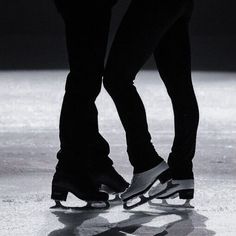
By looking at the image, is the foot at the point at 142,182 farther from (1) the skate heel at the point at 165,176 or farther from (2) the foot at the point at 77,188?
(2) the foot at the point at 77,188

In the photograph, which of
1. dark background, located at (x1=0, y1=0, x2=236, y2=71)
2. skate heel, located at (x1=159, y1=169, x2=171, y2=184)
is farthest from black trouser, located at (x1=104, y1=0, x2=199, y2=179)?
dark background, located at (x1=0, y1=0, x2=236, y2=71)

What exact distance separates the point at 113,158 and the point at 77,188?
169 centimetres

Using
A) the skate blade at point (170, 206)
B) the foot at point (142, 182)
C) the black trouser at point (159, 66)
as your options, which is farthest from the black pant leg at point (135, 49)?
the skate blade at point (170, 206)

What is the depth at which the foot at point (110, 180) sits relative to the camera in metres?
5.38

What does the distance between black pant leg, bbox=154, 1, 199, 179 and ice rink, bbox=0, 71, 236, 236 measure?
0.85ft

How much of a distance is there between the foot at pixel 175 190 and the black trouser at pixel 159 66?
0.14 feet

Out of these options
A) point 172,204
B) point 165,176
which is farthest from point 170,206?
point 165,176

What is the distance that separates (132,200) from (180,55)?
78 cm

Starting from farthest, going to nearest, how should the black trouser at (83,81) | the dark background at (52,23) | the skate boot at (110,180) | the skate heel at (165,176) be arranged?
the dark background at (52,23)
the skate boot at (110,180)
the skate heel at (165,176)
the black trouser at (83,81)

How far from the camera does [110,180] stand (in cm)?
540

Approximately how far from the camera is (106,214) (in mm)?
5145

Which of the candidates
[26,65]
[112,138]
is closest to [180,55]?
[112,138]

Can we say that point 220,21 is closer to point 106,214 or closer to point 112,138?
point 112,138

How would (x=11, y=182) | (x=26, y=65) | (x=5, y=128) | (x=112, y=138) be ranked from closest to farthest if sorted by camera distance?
(x=11, y=182) → (x=112, y=138) → (x=5, y=128) → (x=26, y=65)
